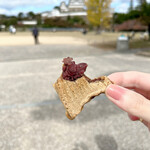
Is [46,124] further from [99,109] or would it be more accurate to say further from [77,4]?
[77,4]

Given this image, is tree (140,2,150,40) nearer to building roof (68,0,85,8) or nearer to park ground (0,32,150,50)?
park ground (0,32,150,50)

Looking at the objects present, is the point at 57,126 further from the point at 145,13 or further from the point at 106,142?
the point at 145,13

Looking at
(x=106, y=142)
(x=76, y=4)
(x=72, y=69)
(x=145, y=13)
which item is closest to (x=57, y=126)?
(x=106, y=142)

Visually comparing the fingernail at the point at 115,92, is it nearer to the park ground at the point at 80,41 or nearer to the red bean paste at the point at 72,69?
the red bean paste at the point at 72,69

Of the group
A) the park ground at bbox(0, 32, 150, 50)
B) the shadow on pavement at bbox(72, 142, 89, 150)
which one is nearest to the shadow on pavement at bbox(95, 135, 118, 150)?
the shadow on pavement at bbox(72, 142, 89, 150)

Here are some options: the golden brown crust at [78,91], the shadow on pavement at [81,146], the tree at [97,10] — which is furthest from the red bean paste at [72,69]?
the tree at [97,10]

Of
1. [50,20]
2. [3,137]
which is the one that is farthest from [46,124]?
[50,20]
